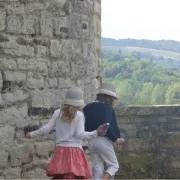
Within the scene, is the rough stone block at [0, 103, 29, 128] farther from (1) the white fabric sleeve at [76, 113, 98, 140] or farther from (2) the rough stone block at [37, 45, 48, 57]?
(1) the white fabric sleeve at [76, 113, 98, 140]

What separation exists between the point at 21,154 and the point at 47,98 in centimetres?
72

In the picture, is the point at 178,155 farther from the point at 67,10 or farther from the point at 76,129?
the point at 76,129

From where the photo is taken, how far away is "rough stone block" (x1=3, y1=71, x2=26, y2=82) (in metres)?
6.40

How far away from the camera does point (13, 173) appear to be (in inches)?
254

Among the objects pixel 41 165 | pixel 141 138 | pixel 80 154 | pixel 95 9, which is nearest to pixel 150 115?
pixel 141 138

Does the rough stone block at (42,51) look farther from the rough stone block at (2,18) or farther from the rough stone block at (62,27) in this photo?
the rough stone block at (2,18)

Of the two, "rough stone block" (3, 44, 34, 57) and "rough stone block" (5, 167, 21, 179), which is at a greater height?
"rough stone block" (3, 44, 34, 57)

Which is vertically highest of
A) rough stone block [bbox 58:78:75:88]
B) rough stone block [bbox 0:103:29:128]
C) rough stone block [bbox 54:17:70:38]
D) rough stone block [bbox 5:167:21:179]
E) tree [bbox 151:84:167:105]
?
rough stone block [bbox 54:17:70:38]

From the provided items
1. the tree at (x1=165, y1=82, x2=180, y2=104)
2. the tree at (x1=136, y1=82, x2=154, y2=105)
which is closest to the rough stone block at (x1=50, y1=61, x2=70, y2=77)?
the tree at (x1=165, y1=82, x2=180, y2=104)

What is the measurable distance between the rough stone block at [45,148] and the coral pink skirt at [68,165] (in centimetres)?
121

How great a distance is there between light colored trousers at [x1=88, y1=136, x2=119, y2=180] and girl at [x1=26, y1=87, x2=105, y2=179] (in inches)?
23.9

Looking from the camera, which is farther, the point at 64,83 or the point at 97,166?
the point at 64,83

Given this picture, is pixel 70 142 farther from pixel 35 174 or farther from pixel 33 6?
pixel 33 6

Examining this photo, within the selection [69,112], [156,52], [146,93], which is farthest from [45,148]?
[156,52]
